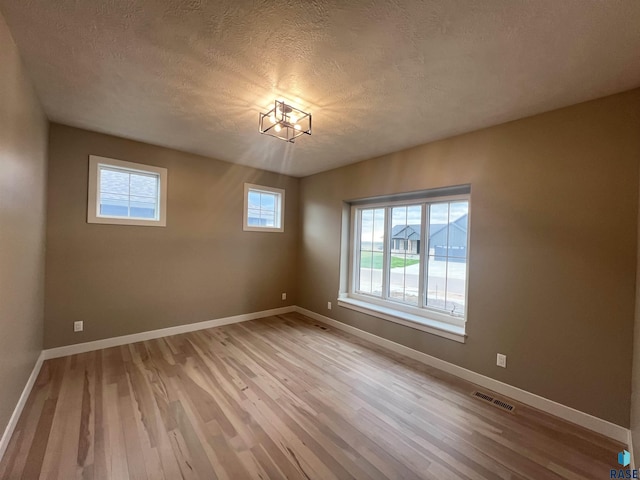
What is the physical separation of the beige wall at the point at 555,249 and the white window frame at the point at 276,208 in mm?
2639

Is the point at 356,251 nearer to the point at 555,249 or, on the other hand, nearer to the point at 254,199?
the point at 254,199

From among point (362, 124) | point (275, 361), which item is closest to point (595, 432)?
point (275, 361)

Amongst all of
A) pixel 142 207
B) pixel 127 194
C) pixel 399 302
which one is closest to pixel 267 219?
pixel 142 207

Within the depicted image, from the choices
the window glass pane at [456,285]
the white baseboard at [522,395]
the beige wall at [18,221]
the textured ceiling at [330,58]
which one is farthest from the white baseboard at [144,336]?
the window glass pane at [456,285]

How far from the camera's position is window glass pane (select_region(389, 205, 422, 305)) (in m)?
3.44

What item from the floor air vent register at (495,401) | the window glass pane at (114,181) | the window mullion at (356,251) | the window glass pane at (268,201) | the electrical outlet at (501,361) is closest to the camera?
the floor air vent register at (495,401)

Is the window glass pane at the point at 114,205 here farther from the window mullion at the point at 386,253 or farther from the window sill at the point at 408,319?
the window mullion at the point at 386,253

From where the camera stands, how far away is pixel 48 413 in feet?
6.58

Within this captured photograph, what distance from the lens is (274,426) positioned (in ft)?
6.42

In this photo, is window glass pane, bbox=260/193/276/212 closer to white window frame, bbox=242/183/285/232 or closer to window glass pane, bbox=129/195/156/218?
white window frame, bbox=242/183/285/232

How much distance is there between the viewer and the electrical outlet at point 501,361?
246 cm

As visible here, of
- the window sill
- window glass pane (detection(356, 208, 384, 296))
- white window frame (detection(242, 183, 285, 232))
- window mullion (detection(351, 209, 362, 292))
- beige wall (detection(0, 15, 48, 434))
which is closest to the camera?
beige wall (detection(0, 15, 48, 434))

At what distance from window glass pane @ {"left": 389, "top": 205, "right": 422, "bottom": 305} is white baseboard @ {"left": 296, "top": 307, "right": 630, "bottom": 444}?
0.63 metres

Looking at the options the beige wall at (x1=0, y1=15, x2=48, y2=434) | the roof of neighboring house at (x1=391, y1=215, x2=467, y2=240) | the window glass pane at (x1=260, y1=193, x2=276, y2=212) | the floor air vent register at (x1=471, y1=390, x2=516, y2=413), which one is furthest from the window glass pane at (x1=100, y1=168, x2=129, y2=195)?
the floor air vent register at (x1=471, y1=390, x2=516, y2=413)
